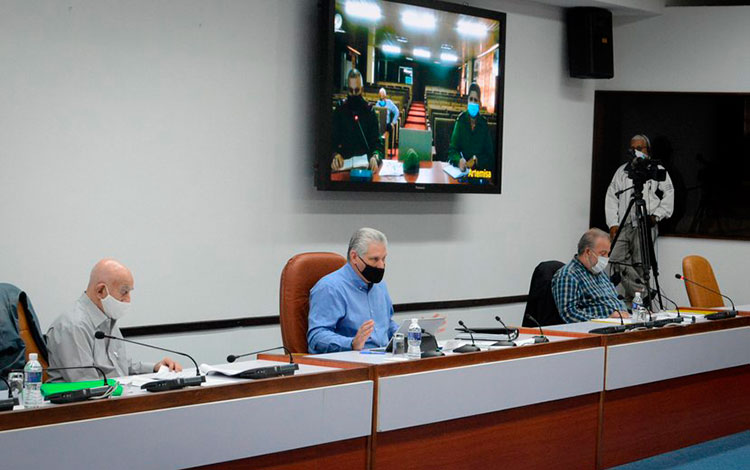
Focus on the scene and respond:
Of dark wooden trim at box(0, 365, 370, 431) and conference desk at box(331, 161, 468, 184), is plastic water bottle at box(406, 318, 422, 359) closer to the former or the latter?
dark wooden trim at box(0, 365, 370, 431)

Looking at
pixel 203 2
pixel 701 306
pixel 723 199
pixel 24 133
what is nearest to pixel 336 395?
pixel 24 133

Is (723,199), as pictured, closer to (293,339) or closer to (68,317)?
(293,339)

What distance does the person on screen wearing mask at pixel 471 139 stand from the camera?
6.56m

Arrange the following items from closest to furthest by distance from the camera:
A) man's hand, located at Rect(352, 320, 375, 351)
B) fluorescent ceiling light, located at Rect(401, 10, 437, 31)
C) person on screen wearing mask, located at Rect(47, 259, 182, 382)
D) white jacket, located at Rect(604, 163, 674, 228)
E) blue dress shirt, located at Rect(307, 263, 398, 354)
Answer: person on screen wearing mask, located at Rect(47, 259, 182, 382)
man's hand, located at Rect(352, 320, 375, 351)
blue dress shirt, located at Rect(307, 263, 398, 354)
fluorescent ceiling light, located at Rect(401, 10, 437, 31)
white jacket, located at Rect(604, 163, 674, 228)

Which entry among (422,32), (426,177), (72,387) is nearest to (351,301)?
(72,387)

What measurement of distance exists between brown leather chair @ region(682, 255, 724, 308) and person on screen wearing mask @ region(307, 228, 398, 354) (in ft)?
8.09

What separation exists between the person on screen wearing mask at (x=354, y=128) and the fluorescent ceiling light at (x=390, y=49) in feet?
0.89

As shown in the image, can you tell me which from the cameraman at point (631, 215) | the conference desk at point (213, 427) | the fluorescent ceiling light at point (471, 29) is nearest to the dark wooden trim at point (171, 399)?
the conference desk at point (213, 427)

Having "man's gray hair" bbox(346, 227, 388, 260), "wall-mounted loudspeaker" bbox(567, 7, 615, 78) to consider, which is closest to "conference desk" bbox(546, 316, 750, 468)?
"man's gray hair" bbox(346, 227, 388, 260)

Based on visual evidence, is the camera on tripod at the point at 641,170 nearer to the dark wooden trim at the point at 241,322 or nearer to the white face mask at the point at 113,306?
→ the dark wooden trim at the point at 241,322

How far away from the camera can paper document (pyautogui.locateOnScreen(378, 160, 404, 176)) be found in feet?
20.2

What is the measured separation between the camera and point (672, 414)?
15.4 ft

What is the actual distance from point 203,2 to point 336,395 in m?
2.90

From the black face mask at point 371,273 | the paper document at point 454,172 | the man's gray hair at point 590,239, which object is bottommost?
the black face mask at point 371,273
